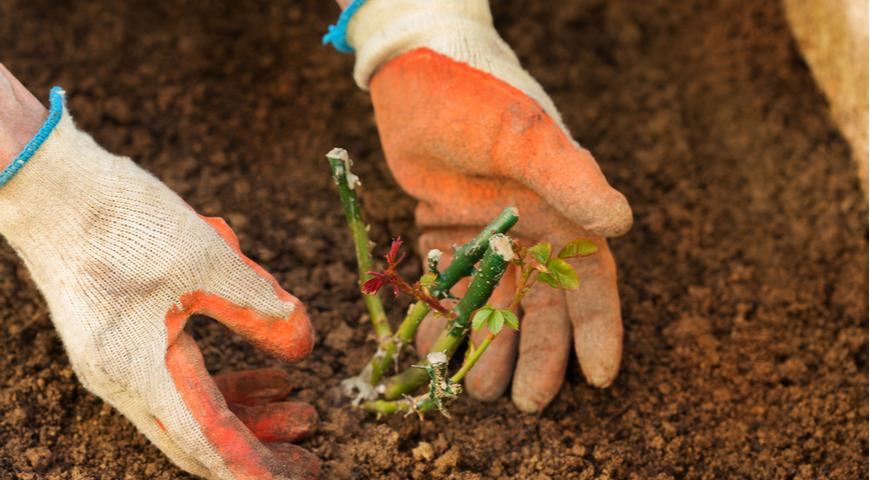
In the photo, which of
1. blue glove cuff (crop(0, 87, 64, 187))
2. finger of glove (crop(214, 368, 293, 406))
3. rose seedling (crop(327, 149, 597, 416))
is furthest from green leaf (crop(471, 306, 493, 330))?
blue glove cuff (crop(0, 87, 64, 187))

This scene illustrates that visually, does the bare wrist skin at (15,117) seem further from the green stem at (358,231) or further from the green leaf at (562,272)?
the green leaf at (562,272)

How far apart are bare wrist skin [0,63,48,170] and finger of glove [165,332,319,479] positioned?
325 mm

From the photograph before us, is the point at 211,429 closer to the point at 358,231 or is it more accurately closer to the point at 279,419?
the point at 279,419

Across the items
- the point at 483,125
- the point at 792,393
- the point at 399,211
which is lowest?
the point at 792,393

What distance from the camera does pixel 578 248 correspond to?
133 cm

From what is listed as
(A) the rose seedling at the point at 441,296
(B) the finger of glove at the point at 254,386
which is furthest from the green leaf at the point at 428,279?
(B) the finger of glove at the point at 254,386

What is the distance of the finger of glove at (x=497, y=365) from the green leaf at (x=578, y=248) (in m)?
0.30

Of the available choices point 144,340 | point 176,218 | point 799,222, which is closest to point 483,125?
point 176,218

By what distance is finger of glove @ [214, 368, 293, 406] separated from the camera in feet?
4.78

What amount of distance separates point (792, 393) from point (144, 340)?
1034mm

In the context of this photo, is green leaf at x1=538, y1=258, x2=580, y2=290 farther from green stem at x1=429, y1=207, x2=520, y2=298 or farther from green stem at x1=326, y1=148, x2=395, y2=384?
green stem at x1=326, y1=148, x2=395, y2=384

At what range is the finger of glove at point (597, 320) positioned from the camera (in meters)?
1.57

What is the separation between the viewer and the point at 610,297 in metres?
1.58

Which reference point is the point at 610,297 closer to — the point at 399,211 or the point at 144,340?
the point at 399,211
